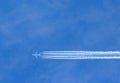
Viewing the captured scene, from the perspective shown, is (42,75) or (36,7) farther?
(36,7)

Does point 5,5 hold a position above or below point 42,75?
above

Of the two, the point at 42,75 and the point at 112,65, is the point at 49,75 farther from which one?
the point at 112,65

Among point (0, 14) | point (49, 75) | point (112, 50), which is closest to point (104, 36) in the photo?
point (112, 50)

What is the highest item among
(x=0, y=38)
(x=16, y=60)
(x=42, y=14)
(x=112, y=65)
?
(x=42, y=14)

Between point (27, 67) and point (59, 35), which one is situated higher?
point (59, 35)

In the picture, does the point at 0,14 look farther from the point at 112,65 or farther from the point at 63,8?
the point at 112,65

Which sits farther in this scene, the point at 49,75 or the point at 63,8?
the point at 63,8

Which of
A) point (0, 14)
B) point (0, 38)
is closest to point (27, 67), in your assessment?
point (0, 38)
